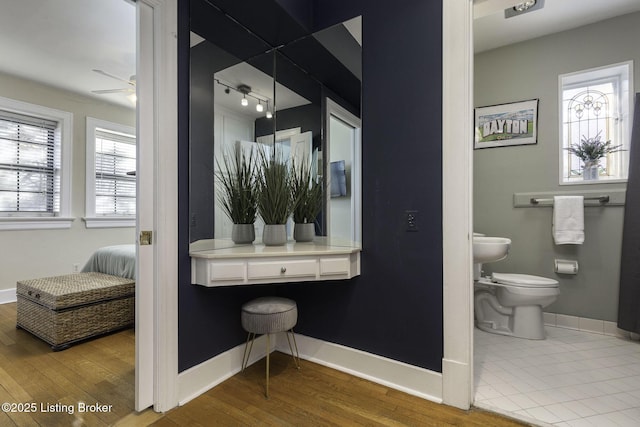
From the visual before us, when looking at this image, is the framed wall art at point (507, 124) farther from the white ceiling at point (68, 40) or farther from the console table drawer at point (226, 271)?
the white ceiling at point (68, 40)

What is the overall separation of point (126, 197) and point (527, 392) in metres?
5.16

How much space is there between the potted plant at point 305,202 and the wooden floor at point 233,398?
0.88 m

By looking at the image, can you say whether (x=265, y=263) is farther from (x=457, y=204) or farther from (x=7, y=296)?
(x=7, y=296)

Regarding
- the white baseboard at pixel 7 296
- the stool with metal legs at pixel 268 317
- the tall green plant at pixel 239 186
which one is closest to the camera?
the stool with metal legs at pixel 268 317

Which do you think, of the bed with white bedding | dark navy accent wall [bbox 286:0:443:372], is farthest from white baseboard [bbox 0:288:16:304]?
dark navy accent wall [bbox 286:0:443:372]

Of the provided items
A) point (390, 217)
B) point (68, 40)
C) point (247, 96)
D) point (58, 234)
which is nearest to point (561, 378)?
Result: point (390, 217)

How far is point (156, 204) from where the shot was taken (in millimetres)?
1530

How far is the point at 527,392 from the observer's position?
1.72 metres

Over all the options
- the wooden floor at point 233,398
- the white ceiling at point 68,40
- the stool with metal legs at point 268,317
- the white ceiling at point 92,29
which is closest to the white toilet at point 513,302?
the wooden floor at point 233,398

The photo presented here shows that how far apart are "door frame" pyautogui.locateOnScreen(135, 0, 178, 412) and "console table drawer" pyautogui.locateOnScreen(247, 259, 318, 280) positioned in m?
0.41

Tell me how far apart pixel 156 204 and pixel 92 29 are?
2208 millimetres

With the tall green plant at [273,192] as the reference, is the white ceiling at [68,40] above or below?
above

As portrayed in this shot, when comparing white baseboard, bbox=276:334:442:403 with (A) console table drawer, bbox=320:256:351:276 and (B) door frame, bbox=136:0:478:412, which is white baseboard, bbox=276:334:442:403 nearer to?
(B) door frame, bbox=136:0:478:412

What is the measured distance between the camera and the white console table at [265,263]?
1637 millimetres
